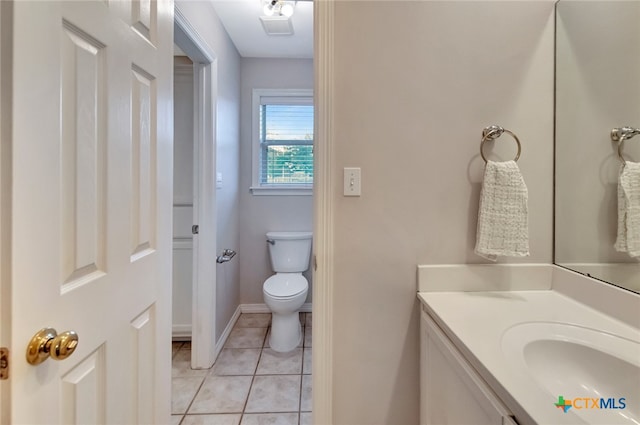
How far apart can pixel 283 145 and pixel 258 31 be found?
37.0 inches

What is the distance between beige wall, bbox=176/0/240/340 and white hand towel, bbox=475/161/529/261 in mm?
1642

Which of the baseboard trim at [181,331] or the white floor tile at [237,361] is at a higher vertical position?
the baseboard trim at [181,331]

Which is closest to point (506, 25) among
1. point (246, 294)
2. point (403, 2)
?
point (403, 2)

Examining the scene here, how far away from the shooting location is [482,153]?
3.63 feet

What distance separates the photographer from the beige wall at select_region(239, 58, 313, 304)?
2744mm

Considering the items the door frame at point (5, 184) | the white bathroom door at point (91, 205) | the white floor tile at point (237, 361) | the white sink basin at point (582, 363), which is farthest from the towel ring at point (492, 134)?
the white floor tile at point (237, 361)

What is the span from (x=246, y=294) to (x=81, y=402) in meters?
2.18

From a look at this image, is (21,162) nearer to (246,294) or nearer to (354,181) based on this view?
(354,181)

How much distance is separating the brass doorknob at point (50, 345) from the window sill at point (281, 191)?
2.19 m

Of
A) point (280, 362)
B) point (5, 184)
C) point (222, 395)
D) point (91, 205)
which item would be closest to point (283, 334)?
point (280, 362)

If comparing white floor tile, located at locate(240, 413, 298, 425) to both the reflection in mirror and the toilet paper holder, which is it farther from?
the reflection in mirror

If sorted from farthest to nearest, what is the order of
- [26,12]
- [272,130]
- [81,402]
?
[272,130] < [81,402] < [26,12]

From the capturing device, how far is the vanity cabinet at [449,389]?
2.10 feet

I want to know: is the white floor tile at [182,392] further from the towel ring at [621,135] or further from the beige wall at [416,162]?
the towel ring at [621,135]
